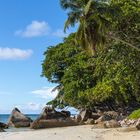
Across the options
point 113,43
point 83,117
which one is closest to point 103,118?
point 83,117

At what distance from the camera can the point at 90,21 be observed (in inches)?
1444

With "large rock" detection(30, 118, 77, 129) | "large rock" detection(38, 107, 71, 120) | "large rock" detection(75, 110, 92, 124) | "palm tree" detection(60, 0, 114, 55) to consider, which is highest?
"palm tree" detection(60, 0, 114, 55)

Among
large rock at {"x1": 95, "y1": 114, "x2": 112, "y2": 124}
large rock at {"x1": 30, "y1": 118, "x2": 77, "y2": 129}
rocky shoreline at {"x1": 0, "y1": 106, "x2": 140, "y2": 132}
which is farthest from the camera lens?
large rock at {"x1": 30, "y1": 118, "x2": 77, "y2": 129}

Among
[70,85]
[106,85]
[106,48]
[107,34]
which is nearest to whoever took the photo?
[107,34]

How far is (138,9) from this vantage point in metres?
38.5

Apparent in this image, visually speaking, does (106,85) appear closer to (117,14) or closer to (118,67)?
(118,67)

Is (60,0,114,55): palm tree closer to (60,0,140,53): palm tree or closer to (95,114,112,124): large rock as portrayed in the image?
(60,0,140,53): palm tree

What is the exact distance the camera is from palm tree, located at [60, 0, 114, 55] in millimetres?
36469

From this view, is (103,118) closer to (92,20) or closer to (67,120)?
(67,120)

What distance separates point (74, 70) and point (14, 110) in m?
12.2

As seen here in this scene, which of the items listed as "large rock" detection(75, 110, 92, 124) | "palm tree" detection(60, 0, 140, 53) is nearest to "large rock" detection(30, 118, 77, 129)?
"large rock" detection(75, 110, 92, 124)

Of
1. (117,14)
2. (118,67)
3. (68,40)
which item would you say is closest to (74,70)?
(68,40)

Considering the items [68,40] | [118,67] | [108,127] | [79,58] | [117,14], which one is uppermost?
[68,40]

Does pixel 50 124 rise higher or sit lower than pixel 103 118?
lower
